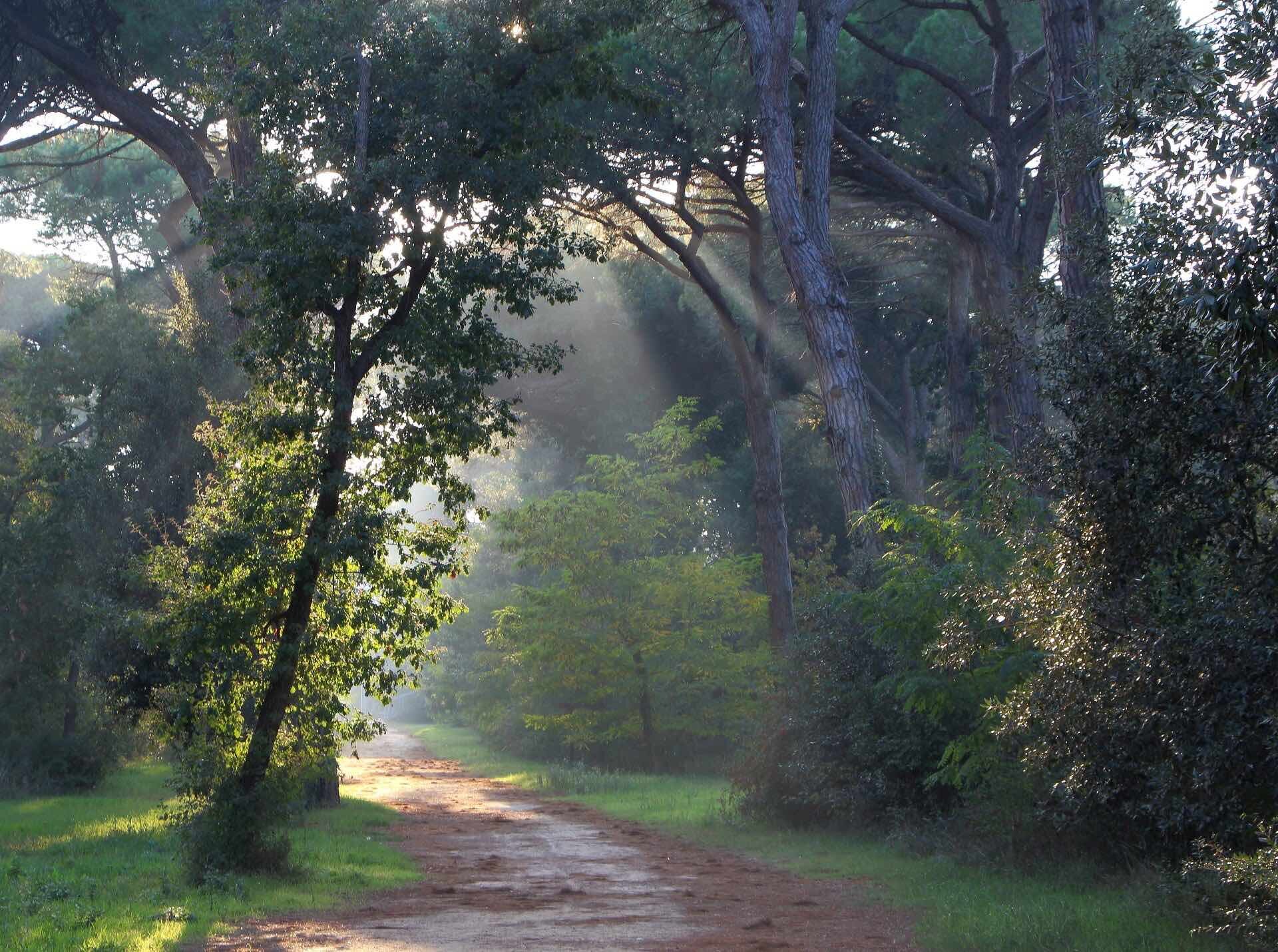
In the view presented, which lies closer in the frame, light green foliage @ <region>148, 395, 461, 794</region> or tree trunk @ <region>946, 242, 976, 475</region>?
light green foliage @ <region>148, 395, 461, 794</region>

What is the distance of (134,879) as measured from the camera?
13617 mm

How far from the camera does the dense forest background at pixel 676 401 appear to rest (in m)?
7.76

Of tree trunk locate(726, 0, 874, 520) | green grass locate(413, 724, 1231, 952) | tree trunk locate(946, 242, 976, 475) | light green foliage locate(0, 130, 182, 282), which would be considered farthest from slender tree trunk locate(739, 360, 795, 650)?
light green foliage locate(0, 130, 182, 282)

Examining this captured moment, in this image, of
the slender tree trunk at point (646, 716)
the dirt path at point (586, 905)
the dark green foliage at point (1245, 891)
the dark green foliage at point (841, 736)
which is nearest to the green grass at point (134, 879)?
the dirt path at point (586, 905)

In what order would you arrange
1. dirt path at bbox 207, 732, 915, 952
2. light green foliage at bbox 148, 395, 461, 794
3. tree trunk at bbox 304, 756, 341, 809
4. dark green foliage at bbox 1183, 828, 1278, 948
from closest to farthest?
dark green foliage at bbox 1183, 828, 1278, 948 → dirt path at bbox 207, 732, 915, 952 → light green foliage at bbox 148, 395, 461, 794 → tree trunk at bbox 304, 756, 341, 809

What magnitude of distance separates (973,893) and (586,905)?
3.62 m

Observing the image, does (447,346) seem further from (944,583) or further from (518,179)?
(944,583)

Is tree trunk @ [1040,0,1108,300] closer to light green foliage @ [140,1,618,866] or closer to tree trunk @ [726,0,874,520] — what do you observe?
tree trunk @ [726,0,874,520]

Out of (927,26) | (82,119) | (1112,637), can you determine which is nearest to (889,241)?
(927,26)

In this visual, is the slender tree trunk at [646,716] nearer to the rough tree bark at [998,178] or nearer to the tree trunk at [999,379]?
the tree trunk at [999,379]

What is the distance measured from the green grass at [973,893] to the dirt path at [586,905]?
0.43 metres

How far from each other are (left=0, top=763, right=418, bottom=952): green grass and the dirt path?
1.69ft

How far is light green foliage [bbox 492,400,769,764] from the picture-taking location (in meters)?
31.1

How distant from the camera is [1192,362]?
737cm
